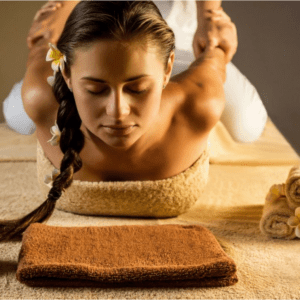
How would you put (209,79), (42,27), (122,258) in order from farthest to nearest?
1. (42,27)
2. (209,79)
3. (122,258)

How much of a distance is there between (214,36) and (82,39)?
0.43 metres

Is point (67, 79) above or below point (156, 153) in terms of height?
above

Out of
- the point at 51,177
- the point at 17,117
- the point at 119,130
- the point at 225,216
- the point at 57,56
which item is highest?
the point at 57,56

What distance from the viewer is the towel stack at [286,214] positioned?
1.06 m

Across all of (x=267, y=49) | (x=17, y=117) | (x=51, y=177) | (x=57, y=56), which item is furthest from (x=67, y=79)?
(x=267, y=49)

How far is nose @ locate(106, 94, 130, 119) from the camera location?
37.5 inches

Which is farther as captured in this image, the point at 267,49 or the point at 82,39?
the point at 267,49

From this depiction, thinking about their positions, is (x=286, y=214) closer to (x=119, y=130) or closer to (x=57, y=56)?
(x=119, y=130)

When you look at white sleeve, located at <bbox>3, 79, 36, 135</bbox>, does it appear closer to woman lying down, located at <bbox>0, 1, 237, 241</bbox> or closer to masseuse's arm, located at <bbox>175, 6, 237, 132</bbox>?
woman lying down, located at <bbox>0, 1, 237, 241</bbox>

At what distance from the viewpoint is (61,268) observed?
877mm

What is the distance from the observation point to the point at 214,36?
4.16 ft

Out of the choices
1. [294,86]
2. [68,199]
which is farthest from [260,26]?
[68,199]

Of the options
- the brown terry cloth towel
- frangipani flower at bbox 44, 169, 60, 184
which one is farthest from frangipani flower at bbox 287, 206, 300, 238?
frangipani flower at bbox 44, 169, 60, 184

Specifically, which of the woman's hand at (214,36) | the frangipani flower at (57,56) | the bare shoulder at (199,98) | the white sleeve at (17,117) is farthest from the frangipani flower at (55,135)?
the white sleeve at (17,117)
